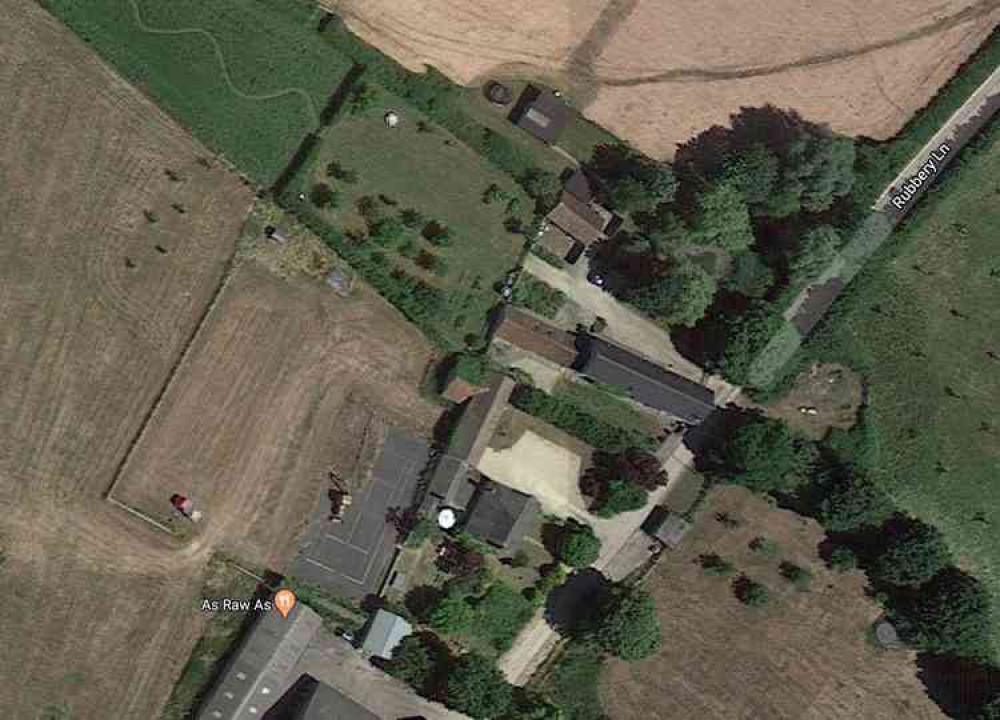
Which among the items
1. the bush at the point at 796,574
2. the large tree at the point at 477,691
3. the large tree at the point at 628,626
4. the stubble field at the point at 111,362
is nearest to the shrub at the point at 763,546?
the bush at the point at 796,574

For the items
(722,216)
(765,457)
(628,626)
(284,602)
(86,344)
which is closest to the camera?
(628,626)

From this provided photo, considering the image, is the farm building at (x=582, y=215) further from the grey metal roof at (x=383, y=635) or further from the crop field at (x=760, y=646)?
the grey metal roof at (x=383, y=635)

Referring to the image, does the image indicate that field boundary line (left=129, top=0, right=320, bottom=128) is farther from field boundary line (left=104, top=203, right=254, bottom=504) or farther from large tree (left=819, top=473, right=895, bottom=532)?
large tree (left=819, top=473, right=895, bottom=532)

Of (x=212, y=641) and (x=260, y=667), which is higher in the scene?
(x=260, y=667)

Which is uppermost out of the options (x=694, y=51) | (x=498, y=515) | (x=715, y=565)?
(x=694, y=51)

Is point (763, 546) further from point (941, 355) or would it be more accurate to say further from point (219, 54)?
point (219, 54)

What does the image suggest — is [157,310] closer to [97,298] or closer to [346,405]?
[97,298]

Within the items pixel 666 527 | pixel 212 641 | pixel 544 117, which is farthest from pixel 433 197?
pixel 212 641
